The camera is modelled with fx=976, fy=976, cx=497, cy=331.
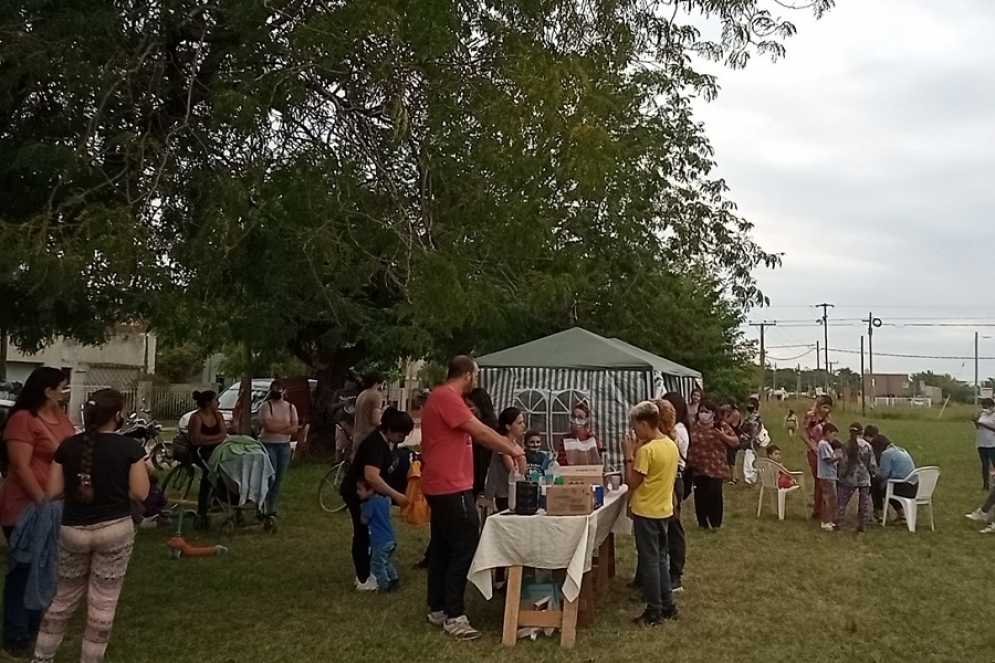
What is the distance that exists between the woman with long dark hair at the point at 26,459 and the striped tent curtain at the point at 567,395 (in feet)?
29.5

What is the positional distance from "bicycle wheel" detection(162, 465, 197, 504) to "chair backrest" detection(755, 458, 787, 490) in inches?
276

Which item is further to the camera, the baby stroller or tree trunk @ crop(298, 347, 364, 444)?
tree trunk @ crop(298, 347, 364, 444)

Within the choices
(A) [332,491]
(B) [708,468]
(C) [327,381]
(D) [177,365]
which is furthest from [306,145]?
(D) [177,365]

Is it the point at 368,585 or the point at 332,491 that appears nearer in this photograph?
the point at 368,585

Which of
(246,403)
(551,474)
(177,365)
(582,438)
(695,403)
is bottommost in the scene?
(551,474)

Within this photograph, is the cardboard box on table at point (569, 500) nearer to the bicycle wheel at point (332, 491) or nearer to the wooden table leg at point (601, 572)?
the wooden table leg at point (601, 572)

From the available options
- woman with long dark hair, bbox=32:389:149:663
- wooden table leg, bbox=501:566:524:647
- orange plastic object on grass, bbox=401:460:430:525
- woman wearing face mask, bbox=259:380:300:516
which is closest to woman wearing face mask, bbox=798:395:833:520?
orange plastic object on grass, bbox=401:460:430:525

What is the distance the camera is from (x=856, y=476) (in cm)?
1125

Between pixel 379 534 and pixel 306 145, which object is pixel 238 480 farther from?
pixel 306 145

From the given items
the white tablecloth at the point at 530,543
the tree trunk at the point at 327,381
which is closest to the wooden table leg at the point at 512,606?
the white tablecloth at the point at 530,543

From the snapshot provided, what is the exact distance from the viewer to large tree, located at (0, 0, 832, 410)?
6625 mm

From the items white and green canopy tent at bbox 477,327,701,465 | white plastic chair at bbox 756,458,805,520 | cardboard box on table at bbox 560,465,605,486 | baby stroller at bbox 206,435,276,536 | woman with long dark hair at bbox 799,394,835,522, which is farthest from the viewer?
white and green canopy tent at bbox 477,327,701,465

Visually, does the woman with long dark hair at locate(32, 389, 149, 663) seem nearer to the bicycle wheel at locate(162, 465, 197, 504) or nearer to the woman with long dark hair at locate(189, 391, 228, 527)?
the woman with long dark hair at locate(189, 391, 228, 527)

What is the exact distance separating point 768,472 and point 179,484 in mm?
7549
